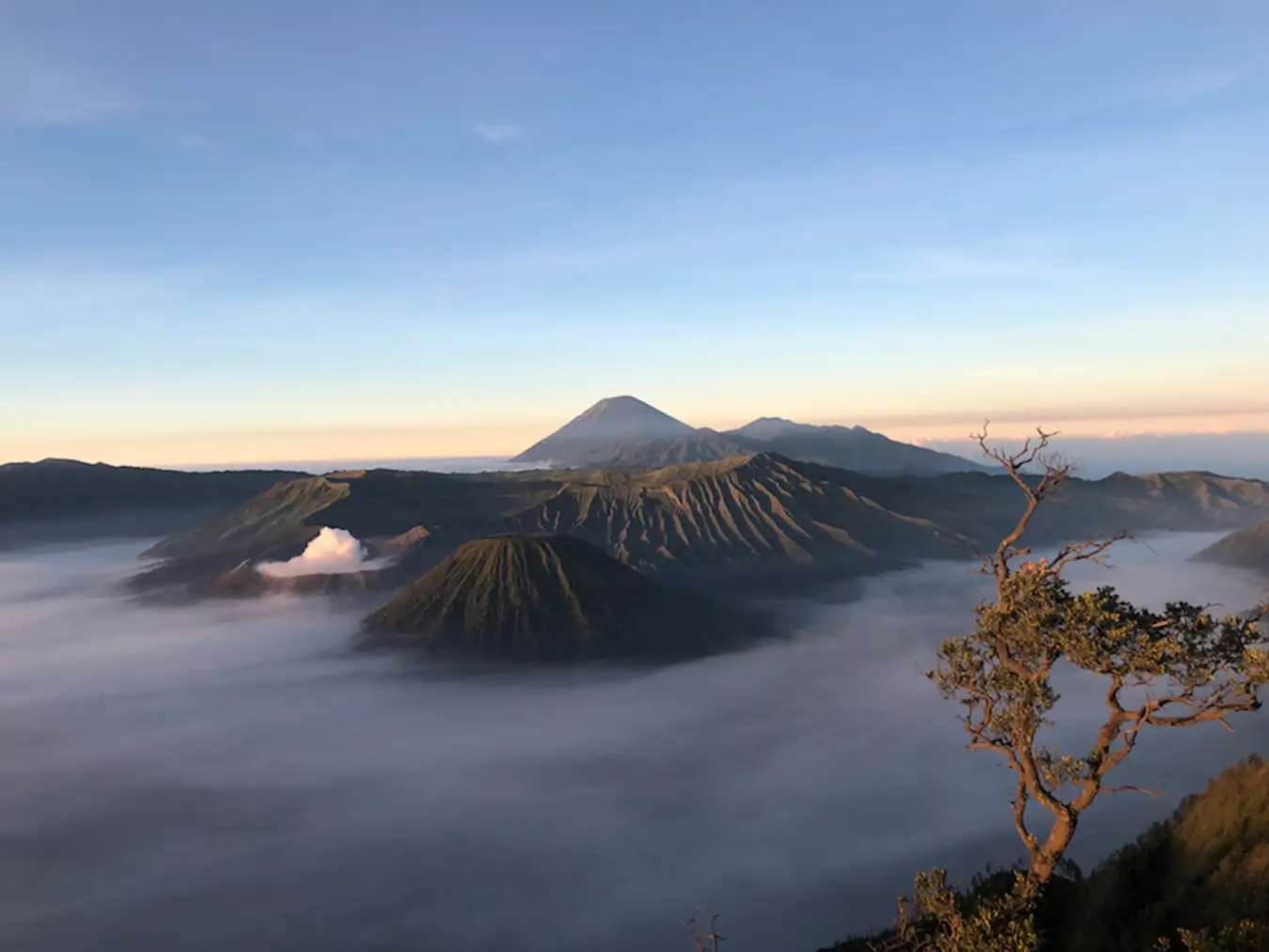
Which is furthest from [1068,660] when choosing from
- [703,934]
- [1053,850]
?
[703,934]

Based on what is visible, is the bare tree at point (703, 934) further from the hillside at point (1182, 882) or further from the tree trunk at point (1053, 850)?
the tree trunk at point (1053, 850)

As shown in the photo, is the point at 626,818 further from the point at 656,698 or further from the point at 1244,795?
the point at 1244,795

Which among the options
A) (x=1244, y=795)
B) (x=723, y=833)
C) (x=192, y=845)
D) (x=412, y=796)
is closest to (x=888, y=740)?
(x=723, y=833)

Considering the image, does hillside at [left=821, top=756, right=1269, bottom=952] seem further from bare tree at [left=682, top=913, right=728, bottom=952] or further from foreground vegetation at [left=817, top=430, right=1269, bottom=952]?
bare tree at [left=682, top=913, right=728, bottom=952]

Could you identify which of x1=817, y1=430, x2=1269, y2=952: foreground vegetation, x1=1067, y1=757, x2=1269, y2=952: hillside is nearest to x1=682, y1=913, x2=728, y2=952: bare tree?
x1=817, y1=430, x2=1269, y2=952: foreground vegetation

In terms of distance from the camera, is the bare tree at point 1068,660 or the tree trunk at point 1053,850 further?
the tree trunk at point 1053,850

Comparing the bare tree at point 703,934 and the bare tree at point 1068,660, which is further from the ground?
the bare tree at point 1068,660

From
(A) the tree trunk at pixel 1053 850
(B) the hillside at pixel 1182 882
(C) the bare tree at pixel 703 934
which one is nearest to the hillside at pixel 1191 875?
(B) the hillside at pixel 1182 882

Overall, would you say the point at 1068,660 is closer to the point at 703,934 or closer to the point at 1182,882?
the point at 1182,882

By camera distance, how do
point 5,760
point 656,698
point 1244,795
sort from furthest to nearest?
point 656,698 < point 5,760 < point 1244,795
